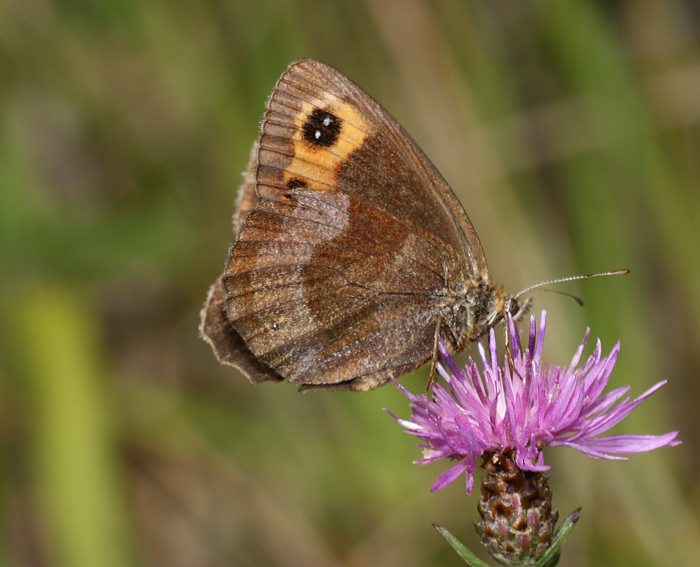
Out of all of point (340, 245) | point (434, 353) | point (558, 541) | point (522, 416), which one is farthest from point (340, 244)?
point (558, 541)

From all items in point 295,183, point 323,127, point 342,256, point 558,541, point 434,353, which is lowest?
point 558,541

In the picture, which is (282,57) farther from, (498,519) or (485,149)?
(498,519)

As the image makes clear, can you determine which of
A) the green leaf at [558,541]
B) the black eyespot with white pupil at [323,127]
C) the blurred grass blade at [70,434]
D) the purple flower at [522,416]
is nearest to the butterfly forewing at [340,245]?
the black eyespot with white pupil at [323,127]

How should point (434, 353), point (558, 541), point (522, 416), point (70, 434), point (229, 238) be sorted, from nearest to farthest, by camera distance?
1. point (558, 541)
2. point (522, 416)
3. point (434, 353)
4. point (70, 434)
5. point (229, 238)

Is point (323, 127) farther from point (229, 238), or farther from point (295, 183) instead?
point (229, 238)

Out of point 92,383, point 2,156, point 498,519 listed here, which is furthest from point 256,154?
point 2,156

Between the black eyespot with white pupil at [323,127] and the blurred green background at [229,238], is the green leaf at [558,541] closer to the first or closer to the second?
the black eyespot with white pupil at [323,127]
